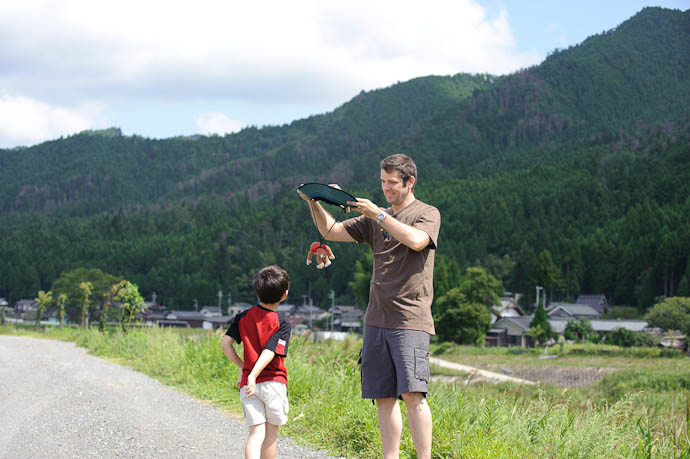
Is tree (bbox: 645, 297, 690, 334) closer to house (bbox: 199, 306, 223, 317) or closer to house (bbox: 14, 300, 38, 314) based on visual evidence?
house (bbox: 199, 306, 223, 317)

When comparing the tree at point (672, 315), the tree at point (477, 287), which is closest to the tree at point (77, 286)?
the tree at point (477, 287)

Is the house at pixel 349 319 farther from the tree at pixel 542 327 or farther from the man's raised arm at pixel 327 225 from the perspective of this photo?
the man's raised arm at pixel 327 225

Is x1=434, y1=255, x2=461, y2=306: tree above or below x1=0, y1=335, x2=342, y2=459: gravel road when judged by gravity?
above

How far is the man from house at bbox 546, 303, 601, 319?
7242 cm

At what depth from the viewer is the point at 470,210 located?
11075 centimetres

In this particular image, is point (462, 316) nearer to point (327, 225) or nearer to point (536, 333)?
point (536, 333)

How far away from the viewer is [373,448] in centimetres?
448

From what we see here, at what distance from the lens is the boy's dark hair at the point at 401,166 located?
342 cm

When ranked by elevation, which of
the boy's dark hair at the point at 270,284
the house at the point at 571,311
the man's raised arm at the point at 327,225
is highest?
the man's raised arm at the point at 327,225

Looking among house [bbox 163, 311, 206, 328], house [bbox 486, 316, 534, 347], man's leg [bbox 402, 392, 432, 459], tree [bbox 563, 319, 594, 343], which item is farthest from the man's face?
house [bbox 163, 311, 206, 328]

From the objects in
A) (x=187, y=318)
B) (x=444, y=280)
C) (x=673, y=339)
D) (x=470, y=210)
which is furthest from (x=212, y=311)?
(x=673, y=339)

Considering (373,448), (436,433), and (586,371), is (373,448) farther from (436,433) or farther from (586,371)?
(586,371)

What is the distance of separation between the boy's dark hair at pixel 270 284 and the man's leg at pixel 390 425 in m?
0.75

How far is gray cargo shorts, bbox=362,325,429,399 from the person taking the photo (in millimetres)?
3293
